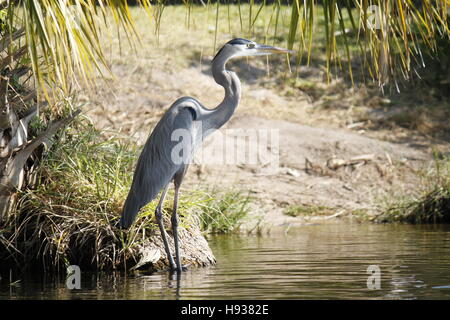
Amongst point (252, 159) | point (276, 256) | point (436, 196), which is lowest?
point (276, 256)

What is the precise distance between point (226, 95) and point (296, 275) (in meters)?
1.92

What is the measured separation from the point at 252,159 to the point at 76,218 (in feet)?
17.2

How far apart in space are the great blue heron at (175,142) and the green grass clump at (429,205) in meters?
3.51

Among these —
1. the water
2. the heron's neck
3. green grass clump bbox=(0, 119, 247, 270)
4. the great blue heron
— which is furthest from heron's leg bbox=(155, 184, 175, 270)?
the heron's neck

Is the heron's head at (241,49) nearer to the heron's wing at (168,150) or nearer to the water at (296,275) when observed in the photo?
the heron's wing at (168,150)

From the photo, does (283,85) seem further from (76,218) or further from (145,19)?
(76,218)

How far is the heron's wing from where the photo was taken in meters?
7.16

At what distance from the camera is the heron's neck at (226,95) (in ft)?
24.4

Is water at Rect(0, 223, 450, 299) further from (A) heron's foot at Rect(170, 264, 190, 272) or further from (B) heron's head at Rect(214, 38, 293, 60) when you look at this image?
(B) heron's head at Rect(214, 38, 293, 60)

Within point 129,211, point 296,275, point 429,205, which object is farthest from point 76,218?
point 429,205

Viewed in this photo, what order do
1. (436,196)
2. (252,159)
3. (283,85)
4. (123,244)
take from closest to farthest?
(123,244) < (436,196) < (252,159) < (283,85)

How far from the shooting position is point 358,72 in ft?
51.4

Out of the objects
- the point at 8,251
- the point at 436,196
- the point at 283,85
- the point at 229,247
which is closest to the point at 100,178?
the point at 8,251

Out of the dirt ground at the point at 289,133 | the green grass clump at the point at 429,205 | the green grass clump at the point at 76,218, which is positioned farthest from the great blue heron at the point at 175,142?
the green grass clump at the point at 429,205
